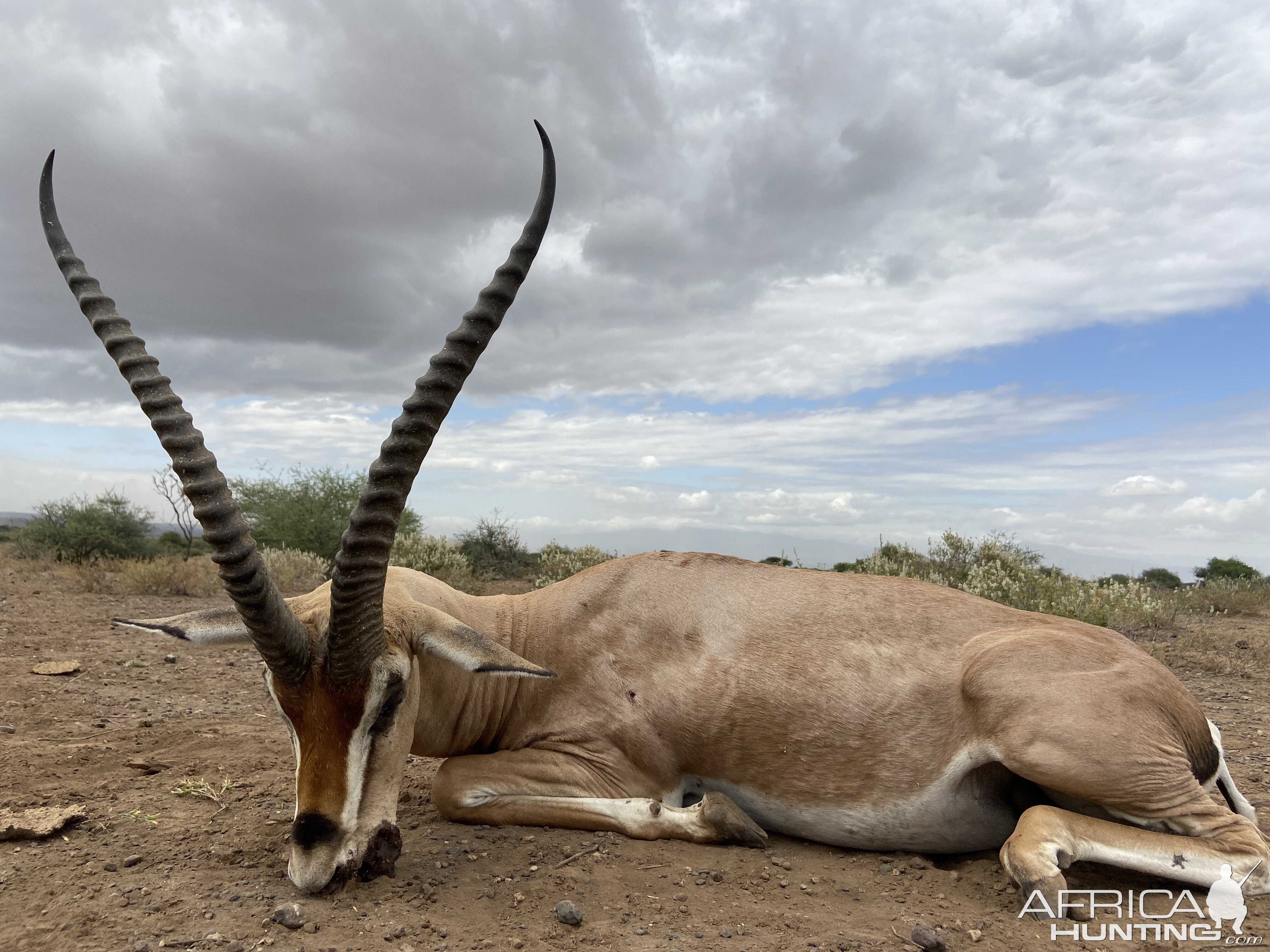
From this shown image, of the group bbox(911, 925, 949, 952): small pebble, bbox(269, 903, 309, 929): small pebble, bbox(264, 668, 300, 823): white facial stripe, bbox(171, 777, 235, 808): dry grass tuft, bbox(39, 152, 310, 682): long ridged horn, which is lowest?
bbox(171, 777, 235, 808): dry grass tuft

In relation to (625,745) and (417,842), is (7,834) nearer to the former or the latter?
(417,842)

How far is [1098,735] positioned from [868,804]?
4.07ft

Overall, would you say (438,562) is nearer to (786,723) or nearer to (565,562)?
(565,562)

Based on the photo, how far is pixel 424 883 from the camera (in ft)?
13.5

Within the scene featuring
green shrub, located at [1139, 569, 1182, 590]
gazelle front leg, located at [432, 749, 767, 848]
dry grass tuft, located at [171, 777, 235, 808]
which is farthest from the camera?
green shrub, located at [1139, 569, 1182, 590]

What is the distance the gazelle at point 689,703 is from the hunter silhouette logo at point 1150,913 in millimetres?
78

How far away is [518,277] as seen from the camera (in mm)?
4117

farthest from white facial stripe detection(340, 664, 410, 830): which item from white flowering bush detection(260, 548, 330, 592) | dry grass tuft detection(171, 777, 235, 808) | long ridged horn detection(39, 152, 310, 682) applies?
white flowering bush detection(260, 548, 330, 592)

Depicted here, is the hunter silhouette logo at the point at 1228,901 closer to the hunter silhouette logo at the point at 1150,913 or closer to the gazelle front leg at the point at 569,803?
the hunter silhouette logo at the point at 1150,913

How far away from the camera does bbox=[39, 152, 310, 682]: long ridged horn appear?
391 cm

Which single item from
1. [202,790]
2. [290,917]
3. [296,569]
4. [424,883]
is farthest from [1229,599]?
[296,569]

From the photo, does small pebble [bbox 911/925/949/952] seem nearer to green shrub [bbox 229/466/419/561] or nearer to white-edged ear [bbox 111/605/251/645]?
white-edged ear [bbox 111/605/251/645]

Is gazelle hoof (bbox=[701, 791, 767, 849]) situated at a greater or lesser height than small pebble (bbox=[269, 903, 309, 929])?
greater

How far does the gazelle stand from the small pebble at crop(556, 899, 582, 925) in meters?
0.86
